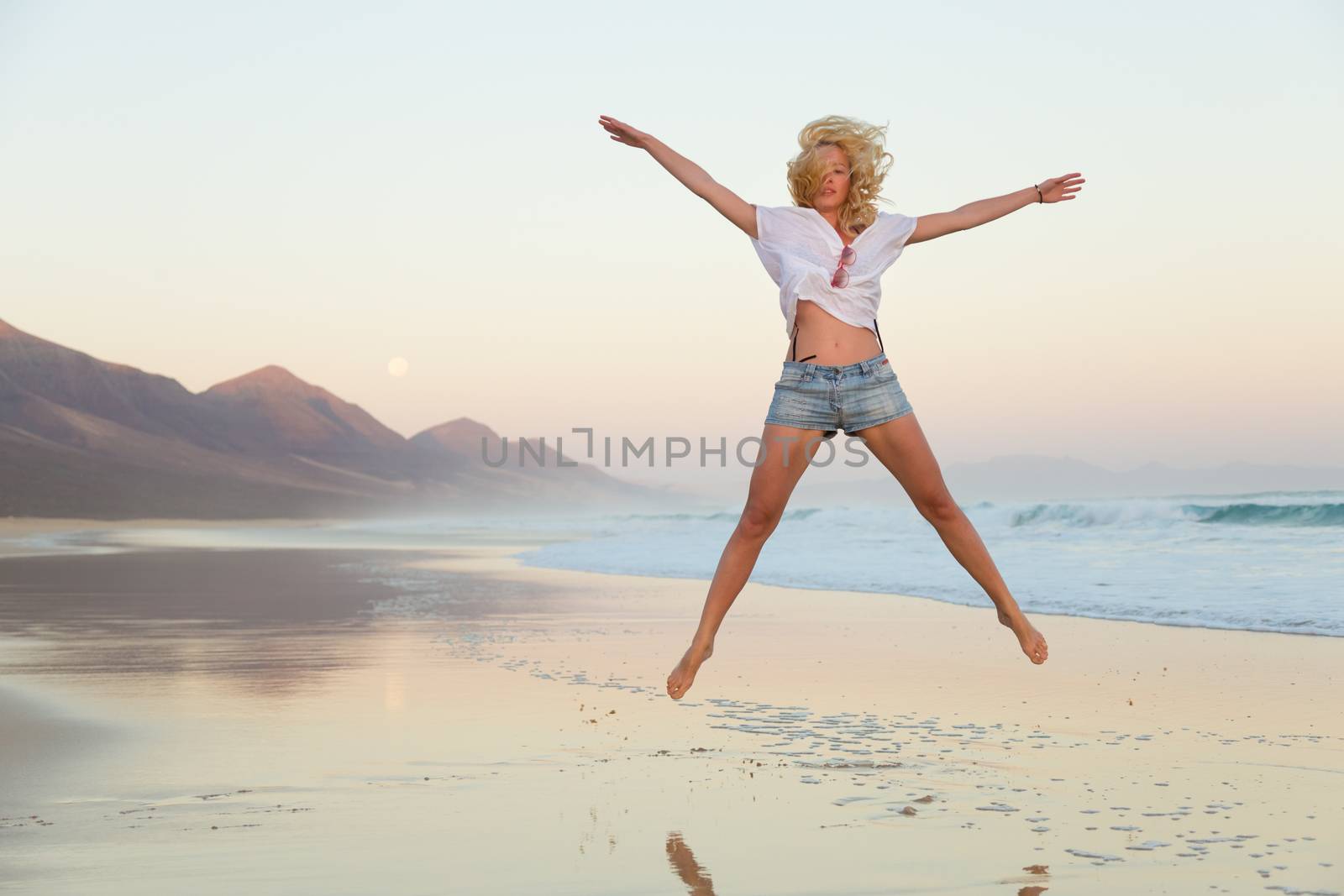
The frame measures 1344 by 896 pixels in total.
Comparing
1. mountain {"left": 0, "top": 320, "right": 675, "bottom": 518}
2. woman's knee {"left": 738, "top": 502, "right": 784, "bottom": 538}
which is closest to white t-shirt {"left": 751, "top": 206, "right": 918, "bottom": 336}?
woman's knee {"left": 738, "top": 502, "right": 784, "bottom": 538}

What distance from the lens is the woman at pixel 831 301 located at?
4.26 m

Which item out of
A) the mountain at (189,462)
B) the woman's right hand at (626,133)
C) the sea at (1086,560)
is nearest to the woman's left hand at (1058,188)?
the woman's right hand at (626,133)

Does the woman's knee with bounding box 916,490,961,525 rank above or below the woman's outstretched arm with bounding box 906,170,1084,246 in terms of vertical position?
below

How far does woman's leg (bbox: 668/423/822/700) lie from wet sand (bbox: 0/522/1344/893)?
331 millimetres

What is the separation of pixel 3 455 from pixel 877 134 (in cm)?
6709

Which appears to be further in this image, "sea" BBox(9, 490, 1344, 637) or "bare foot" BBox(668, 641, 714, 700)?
"sea" BBox(9, 490, 1344, 637)

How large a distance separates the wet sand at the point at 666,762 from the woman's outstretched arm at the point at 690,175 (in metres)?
1.82

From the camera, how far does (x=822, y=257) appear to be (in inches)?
171

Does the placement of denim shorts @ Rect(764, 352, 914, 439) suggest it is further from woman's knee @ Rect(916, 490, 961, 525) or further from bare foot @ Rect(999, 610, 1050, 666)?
bare foot @ Rect(999, 610, 1050, 666)

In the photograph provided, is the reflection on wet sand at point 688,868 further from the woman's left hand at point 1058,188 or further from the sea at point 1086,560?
the sea at point 1086,560

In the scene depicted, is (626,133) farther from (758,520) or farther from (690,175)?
(758,520)

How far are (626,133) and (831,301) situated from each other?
89 centimetres

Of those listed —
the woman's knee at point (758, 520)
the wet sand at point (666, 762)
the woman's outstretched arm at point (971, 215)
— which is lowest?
the wet sand at point (666, 762)

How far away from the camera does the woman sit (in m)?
A: 4.26
